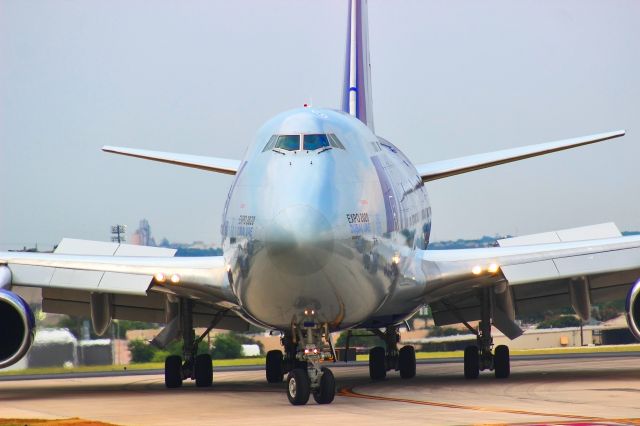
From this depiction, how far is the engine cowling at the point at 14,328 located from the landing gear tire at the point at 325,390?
5.55m

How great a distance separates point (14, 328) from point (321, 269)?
6.64 metres

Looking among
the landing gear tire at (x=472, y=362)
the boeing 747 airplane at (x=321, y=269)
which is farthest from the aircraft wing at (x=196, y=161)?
the landing gear tire at (x=472, y=362)

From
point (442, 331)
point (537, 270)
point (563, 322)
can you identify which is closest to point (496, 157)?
point (537, 270)

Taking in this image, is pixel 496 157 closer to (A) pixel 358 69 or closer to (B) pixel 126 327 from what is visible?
(A) pixel 358 69

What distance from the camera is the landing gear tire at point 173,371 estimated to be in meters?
26.2

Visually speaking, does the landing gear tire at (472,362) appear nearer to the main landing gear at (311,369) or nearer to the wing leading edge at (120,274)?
the wing leading edge at (120,274)

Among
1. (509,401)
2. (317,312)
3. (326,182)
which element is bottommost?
(509,401)

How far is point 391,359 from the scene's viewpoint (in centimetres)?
2980

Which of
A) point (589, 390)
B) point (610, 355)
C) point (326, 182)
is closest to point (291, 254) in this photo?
point (326, 182)

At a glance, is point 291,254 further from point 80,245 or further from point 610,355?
point 610,355

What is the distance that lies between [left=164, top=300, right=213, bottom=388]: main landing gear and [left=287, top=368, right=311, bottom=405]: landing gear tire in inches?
267

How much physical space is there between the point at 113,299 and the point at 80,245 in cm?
171

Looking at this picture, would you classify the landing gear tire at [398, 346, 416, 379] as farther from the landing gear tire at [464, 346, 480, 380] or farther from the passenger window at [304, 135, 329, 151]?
the passenger window at [304, 135, 329, 151]

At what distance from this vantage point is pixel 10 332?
74.5ft
